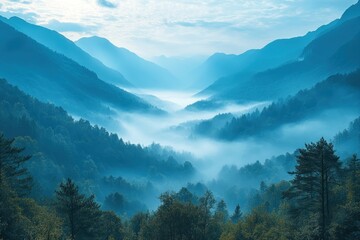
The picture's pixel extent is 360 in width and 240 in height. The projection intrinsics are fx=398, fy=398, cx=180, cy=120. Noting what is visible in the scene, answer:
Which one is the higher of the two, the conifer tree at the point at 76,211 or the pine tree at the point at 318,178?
the pine tree at the point at 318,178

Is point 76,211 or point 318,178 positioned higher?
point 318,178

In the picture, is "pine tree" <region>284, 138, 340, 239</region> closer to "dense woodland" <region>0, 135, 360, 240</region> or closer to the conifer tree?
"dense woodland" <region>0, 135, 360, 240</region>

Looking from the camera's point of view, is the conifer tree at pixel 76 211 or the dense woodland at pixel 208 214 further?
the conifer tree at pixel 76 211

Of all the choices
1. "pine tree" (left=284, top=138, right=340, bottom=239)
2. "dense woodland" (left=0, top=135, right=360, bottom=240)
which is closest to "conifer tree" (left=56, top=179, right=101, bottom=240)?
"dense woodland" (left=0, top=135, right=360, bottom=240)

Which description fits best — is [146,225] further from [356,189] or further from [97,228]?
[356,189]

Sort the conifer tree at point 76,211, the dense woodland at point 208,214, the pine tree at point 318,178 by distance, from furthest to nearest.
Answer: the conifer tree at point 76,211 < the dense woodland at point 208,214 < the pine tree at point 318,178

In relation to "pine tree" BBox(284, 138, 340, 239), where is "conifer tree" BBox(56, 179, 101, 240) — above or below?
below

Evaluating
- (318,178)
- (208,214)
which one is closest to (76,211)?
(208,214)

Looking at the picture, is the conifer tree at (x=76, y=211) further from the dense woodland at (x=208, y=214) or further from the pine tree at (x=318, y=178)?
the pine tree at (x=318, y=178)

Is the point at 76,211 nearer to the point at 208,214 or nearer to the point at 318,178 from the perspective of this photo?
the point at 208,214

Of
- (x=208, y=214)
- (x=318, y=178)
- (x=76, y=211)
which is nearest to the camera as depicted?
(x=318, y=178)

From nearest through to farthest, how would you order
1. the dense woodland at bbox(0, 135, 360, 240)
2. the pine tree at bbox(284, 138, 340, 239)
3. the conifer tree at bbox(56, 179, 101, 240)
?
the pine tree at bbox(284, 138, 340, 239), the dense woodland at bbox(0, 135, 360, 240), the conifer tree at bbox(56, 179, 101, 240)

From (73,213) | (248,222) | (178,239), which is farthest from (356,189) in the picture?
(73,213)

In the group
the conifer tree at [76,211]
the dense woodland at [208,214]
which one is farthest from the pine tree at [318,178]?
the conifer tree at [76,211]
